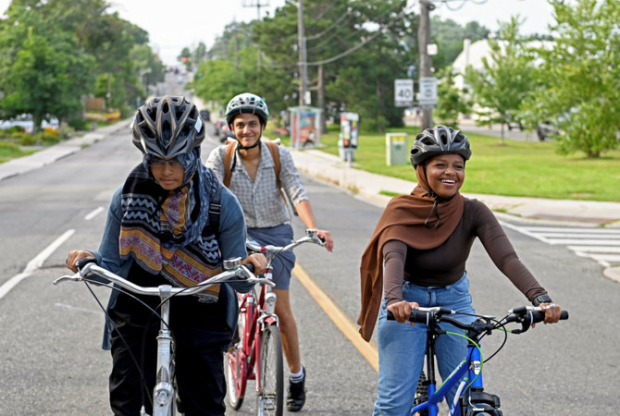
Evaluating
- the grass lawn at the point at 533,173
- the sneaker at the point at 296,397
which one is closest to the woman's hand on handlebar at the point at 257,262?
the sneaker at the point at 296,397

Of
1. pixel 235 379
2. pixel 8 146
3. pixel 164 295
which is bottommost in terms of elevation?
pixel 8 146

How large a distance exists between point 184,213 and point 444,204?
1225mm

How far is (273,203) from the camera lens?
5.70 metres

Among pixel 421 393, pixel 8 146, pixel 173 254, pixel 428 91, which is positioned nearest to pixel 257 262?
pixel 173 254

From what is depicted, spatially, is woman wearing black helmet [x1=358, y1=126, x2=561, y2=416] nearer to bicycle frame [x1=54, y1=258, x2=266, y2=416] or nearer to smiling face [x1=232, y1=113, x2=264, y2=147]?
bicycle frame [x1=54, y1=258, x2=266, y2=416]

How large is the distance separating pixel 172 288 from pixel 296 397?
240cm

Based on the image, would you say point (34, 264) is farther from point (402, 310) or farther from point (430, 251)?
point (402, 310)

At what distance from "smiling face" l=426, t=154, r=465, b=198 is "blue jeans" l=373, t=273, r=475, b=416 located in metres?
0.46

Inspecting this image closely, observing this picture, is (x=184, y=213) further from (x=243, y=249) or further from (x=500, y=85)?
(x=500, y=85)

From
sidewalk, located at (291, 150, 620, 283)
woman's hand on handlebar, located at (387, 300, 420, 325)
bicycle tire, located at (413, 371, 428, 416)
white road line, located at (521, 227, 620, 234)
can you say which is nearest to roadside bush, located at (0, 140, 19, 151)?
sidewalk, located at (291, 150, 620, 283)

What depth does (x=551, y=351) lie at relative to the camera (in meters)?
7.32

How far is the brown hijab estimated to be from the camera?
3947mm

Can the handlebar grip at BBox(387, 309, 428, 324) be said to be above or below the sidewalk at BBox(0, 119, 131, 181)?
above

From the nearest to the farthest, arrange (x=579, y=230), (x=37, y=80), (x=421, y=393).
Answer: (x=421, y=393), (x=579, y=230), (x=37, y=80)
